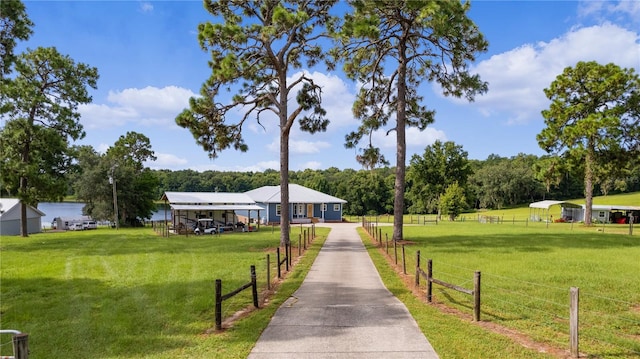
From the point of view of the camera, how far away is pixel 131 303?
383 inches

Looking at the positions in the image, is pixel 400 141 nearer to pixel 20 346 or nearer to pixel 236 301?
pixel 236 301

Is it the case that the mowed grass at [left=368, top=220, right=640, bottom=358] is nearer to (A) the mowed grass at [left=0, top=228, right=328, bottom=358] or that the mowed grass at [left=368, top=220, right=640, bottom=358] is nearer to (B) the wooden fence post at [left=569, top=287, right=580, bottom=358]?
(B) the wooden fence post at [left=569, top=287, right=580, bottom=358]

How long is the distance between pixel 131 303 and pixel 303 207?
1439 inches

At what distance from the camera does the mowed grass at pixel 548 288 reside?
23.4 ft

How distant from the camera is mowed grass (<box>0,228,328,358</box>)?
22.4 feet

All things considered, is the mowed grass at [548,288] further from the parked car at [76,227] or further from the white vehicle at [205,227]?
the parked car at [76,227]

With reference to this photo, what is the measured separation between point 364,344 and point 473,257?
36.8 feet

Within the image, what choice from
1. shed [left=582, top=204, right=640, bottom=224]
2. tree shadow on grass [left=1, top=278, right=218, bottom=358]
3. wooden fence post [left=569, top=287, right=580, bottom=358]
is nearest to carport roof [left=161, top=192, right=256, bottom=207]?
tree shadow on grass [left=1, top=278, right=218, bottom=358]

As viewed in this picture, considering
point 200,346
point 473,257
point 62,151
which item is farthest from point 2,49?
point 473,257

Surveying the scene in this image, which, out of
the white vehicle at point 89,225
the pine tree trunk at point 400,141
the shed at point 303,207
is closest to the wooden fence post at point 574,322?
the pine tree trunk at point 400,141

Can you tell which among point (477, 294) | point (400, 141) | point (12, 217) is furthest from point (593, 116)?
point (12, 217)

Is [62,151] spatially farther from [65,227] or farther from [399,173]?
[65,227]

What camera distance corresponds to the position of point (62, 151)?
27594 millimetres

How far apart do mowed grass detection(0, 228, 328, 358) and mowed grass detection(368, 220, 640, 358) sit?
12.6 ft
